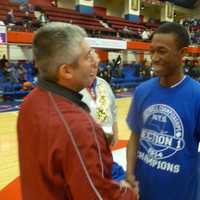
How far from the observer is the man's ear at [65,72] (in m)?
0.97

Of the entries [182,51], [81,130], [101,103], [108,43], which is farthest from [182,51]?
[108,43]

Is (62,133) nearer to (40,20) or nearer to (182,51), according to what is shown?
(182,51)

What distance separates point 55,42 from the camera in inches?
37.8

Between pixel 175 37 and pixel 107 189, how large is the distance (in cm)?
75

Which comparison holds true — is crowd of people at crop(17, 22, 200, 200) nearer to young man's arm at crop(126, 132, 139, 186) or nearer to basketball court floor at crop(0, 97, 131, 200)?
young man's arm at crop(126, 132, 139, 186)

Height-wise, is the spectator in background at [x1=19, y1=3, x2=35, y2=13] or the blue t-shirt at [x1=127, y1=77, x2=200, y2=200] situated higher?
the spectator in background at [x1=19, y1=3, x2=35, y2=13]

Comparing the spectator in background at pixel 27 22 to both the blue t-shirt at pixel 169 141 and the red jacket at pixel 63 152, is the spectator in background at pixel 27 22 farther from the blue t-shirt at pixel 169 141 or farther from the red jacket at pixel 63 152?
the red jacket at pixel 63 152

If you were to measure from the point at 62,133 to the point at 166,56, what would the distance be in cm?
67

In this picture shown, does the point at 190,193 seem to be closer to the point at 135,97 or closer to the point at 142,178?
the point at 142,178

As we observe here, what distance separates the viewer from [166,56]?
1.35m

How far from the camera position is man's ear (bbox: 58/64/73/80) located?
3.19ft

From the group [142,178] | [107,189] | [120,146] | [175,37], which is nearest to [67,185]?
[107,189]

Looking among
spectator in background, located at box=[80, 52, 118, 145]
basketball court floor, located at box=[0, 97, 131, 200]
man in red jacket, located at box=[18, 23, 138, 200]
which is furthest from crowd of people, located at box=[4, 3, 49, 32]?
man in red jacket, located at box=[18, 23, 138, 200]

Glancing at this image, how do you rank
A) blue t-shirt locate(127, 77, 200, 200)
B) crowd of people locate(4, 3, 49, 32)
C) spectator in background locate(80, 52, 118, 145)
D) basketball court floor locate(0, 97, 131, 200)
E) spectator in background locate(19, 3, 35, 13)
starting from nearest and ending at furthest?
1. blue t-shirt locate(127, 77, 200, 200)
2. spectator in background locate(80, 52, 118, 145)
3. basketball court floor locate(0, 97, 131, 200)
4. crowd of people locate(4, 3, 49, 32)
5. spectator in background locate(19, 3, 35, 13)
